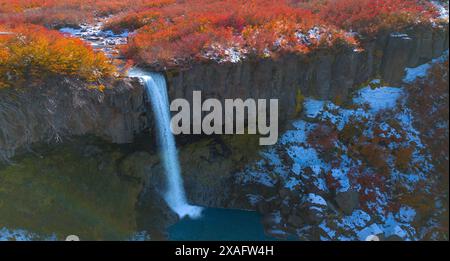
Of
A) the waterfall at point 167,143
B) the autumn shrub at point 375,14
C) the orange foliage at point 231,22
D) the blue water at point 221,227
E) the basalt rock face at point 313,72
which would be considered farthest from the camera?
the autumn shrub at point 375,14

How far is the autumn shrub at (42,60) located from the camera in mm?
10953

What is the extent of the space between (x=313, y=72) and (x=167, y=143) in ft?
20.3

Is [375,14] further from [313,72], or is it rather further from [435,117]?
[435,117]

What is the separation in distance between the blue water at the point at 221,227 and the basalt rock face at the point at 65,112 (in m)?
3.72

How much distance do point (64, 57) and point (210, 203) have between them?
6.89 meters

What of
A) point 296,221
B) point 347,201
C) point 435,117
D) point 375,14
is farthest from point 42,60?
point 435,117

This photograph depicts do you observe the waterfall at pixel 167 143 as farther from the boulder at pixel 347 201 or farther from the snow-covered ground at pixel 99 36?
the boulder at pixel 347 201

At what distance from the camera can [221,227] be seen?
12633 millimetres

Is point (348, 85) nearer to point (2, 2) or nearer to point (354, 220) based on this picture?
point (354, 220)

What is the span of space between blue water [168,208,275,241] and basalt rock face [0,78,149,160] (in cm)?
372

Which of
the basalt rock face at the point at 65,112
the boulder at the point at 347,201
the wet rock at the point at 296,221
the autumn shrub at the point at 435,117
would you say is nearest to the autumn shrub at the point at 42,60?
the basalt rock face at the point at 65,112

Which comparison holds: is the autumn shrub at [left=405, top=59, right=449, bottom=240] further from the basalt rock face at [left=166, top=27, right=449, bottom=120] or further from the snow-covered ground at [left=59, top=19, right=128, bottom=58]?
the snow-covered ground at [left=59, top=19, right=128, bottom=58]

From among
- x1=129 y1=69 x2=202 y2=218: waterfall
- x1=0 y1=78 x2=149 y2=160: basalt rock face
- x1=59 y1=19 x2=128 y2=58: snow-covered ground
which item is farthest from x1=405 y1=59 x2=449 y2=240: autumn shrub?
x1=59 y1=19 x2=128 y2=58: snow-covered ground

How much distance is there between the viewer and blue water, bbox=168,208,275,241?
12.3 metres
